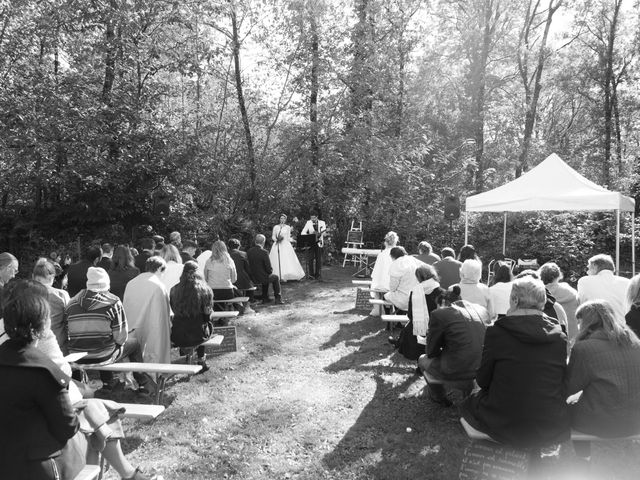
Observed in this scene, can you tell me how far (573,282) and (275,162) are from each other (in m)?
9.72

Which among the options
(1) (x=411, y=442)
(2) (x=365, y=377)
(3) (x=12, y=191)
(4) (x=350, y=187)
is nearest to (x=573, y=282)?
(4) (x=350, y=187)

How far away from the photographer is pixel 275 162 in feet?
55.0

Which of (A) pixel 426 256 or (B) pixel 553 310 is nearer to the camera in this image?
(B) pixel 553 310

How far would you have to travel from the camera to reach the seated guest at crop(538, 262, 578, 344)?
5117 millimetres

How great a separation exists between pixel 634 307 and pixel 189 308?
4085 millimetres

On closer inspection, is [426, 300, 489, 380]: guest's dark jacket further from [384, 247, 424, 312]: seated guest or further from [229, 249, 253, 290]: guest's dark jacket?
[229, 249, 253, 290]: guest's dark jacket

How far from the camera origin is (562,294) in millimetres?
5191

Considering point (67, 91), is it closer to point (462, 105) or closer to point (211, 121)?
point (211, 121)

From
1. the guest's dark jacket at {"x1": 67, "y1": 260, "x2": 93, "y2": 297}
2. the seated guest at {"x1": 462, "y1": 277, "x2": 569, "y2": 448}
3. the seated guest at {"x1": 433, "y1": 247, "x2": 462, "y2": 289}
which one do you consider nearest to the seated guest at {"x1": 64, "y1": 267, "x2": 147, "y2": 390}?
the guest's dark jacket at {"x1": 67, "y1": 260, "x2": 93, "y2": 297}

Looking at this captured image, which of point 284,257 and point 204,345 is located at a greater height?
point 284,257

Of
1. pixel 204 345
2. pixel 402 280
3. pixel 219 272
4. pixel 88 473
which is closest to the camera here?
pixel 88 473

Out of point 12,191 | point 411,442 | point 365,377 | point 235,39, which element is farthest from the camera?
point 235,39

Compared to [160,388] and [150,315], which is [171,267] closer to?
[150,315]

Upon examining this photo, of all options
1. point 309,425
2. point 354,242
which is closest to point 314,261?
→ point 354,242
